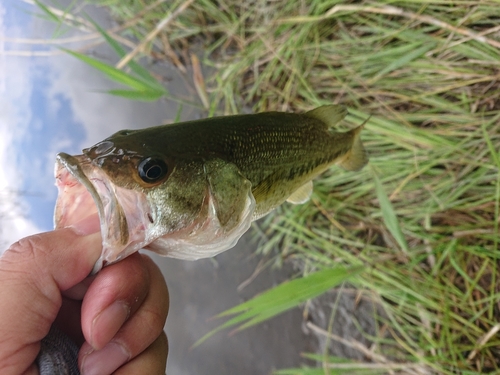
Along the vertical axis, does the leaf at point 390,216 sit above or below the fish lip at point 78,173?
below

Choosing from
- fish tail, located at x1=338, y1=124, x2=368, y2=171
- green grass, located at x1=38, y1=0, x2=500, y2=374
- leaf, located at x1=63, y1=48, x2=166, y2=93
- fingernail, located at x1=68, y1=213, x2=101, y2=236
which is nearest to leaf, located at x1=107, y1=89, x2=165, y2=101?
leaf, located at x1=63, y1=48, x2=166, y2=93

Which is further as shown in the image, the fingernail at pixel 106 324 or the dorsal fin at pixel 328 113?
the dorsal fin at pixel 328 113

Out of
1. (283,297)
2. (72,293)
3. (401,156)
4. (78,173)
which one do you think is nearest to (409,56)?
(401,156)

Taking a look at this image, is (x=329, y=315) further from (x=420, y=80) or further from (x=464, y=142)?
(x=420, y=80)

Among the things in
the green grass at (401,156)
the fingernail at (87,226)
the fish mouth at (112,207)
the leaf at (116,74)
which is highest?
the leaf at (116,74)

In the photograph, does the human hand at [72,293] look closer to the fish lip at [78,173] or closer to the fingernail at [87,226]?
the fingernail at [87,226]

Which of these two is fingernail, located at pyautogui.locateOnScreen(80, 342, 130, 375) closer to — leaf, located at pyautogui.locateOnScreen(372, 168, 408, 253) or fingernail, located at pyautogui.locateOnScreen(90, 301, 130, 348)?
fingernail, located at pyautogui.locateOnScreen(90, 301, 130, 348)

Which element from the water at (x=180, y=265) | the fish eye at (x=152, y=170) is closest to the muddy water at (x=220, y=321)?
the water at (x=180, y=265)

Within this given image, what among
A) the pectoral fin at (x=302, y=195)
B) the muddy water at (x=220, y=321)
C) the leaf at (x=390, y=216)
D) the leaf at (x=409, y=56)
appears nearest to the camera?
the pectoral fin at (x=302, y=195)
